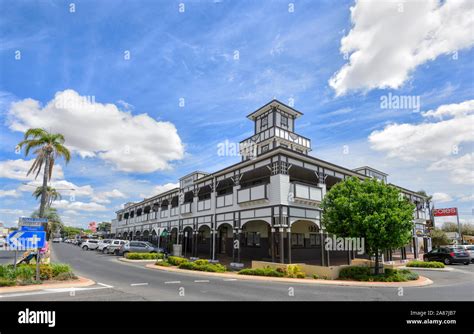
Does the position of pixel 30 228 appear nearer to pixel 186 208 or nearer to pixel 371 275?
pixel 371 275

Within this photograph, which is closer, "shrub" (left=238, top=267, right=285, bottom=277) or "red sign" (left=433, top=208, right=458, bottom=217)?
"shrub" (left=238, top=267, right=285, bottom=277)

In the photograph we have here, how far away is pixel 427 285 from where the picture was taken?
15.5 m

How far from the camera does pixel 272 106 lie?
3069cm

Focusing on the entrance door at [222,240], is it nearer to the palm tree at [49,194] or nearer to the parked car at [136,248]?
the parked car at [136,248]

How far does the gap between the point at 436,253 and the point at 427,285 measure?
16.3 meters

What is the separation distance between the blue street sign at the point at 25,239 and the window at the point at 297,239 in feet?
59.8

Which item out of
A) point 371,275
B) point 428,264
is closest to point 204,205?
point 371,275

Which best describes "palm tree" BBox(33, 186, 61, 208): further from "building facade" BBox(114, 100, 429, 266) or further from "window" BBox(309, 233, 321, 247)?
"window" BBox(309, 233, 321, 247)

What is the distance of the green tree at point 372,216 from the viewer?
1662cm

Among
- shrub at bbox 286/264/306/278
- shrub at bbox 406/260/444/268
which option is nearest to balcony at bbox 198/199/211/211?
shrub at bbox 286/264/306/278

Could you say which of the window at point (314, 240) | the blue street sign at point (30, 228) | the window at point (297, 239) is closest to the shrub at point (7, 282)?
the blue street sign at point (30, 228)

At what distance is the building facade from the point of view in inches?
875
